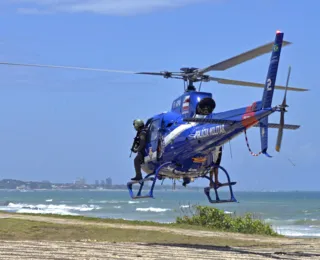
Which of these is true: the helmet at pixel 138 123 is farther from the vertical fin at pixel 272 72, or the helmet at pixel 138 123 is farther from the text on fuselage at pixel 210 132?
the vertical fin at pixel 272 72

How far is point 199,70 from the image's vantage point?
17.8 m

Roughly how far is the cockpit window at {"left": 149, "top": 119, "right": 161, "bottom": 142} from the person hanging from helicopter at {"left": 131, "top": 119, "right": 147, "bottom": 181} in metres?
0.19

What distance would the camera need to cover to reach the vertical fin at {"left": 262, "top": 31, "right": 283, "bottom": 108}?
1459cm

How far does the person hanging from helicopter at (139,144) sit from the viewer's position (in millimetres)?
18703

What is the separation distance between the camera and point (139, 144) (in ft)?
61.8

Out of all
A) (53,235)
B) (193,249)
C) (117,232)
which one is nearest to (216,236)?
(117,232)

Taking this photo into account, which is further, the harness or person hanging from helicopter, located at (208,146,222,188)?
the harness

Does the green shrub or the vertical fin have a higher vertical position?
the vertical fin

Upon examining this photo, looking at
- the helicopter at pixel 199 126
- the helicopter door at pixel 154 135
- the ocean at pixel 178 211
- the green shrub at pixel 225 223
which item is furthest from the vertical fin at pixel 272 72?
the green shrub at pixel 225 223

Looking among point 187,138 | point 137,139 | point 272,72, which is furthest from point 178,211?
point 272,72

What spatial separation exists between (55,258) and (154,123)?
5.83 meters

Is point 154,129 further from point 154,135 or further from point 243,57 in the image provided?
point 243,57

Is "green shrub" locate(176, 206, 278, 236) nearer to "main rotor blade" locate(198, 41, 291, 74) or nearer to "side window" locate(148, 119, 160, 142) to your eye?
"side window" locate(148, 119, 160, 142)

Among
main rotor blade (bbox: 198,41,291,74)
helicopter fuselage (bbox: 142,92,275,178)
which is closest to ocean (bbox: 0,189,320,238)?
helicopter fuselage (bbox: 142,92,275,178)
